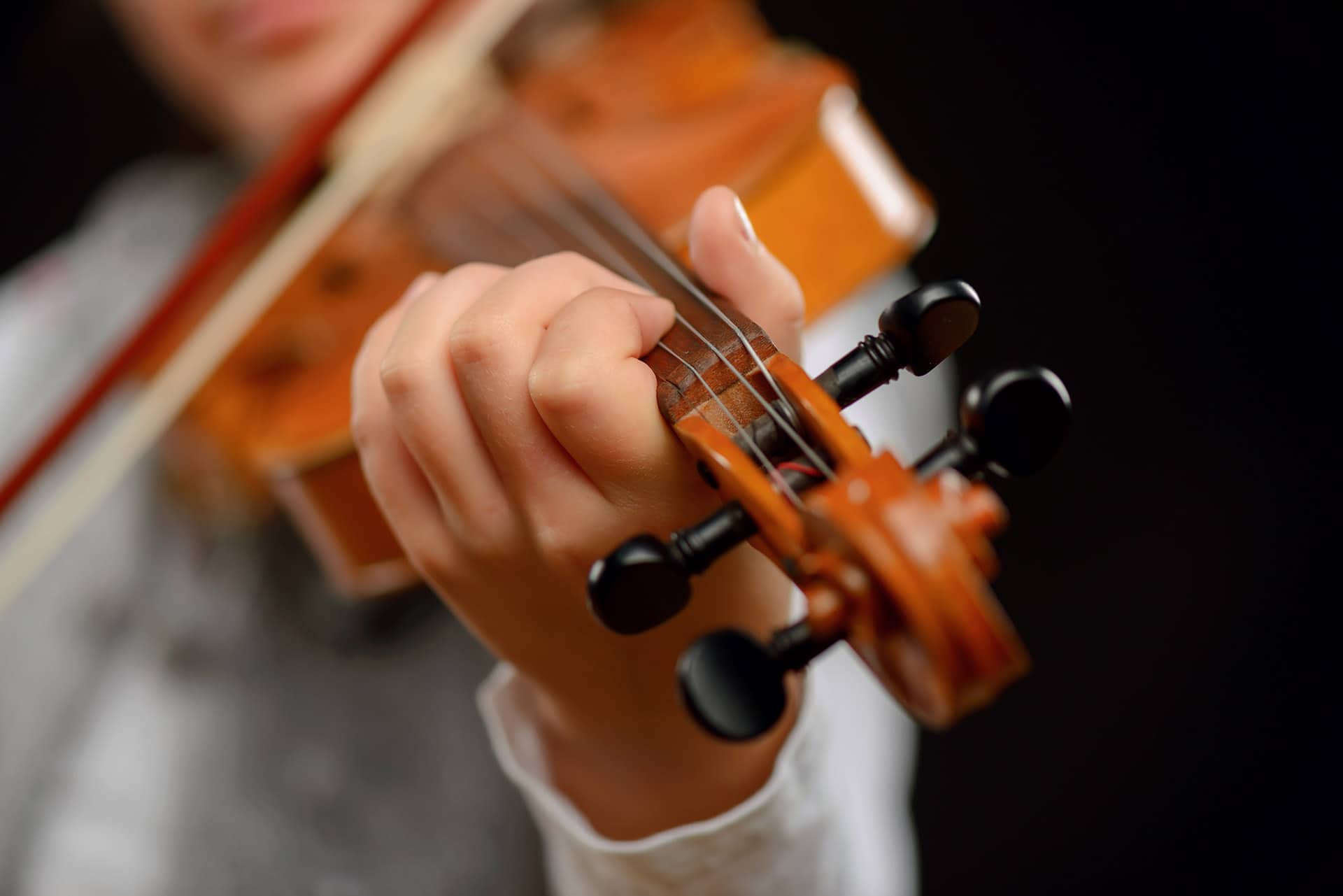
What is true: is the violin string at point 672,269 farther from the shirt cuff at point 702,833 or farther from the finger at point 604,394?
the shirt cuff at point 702,833

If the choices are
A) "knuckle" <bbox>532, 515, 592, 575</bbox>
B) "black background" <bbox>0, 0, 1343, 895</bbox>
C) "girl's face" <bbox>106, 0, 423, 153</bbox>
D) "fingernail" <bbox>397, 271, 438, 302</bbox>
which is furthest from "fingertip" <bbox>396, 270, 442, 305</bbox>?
"black background" <bbox>0, 0, 1343, 895</bbox>

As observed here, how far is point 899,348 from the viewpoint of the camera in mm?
297

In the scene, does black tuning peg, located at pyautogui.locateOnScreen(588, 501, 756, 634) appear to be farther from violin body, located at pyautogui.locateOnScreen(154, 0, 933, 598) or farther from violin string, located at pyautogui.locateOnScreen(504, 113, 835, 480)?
violin body, located at pyautogui.locateOnScreen(154, 0, 933, 598)

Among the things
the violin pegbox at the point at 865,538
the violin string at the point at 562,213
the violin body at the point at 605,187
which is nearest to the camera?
the violin pegbox at the point at 865,538

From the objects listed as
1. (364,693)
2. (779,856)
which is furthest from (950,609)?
(364,693)

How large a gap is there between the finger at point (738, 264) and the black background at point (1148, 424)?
2.24 feet

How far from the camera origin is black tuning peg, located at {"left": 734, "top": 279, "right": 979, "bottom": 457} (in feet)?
0.94

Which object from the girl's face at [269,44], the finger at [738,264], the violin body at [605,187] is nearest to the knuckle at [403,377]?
the finger at [738,264]

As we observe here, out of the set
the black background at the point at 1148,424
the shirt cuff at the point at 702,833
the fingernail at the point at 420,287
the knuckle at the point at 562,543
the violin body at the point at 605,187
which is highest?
the fingernail at the point at 420,287

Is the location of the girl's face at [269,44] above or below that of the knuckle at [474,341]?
above

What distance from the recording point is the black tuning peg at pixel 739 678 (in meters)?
0.24

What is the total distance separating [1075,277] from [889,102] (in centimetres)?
26

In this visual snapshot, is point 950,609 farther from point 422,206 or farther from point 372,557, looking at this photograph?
point 422,206

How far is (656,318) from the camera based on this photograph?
314 mm
